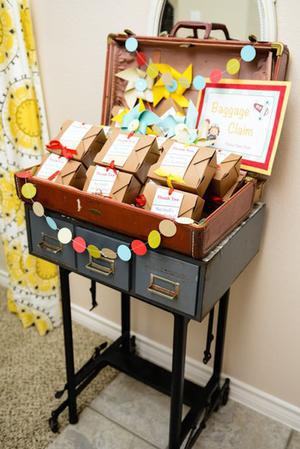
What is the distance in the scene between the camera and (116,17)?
1.46 meters

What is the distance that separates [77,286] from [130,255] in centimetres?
104

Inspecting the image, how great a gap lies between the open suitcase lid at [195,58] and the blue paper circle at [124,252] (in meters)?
0.42

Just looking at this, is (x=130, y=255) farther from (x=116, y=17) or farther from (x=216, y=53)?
(x=116, y=17)

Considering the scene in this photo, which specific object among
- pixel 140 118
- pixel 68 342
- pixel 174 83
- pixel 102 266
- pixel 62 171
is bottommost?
pixel 68 342

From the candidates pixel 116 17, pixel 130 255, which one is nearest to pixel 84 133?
pixel 130 255

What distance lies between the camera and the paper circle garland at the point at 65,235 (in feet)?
3.88

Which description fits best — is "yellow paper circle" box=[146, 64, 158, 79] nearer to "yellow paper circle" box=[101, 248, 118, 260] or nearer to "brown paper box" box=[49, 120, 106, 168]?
"brown paper box" box=[49, 120, 106, 168]

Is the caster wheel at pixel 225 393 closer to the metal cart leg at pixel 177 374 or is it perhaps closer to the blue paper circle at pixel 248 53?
the metal cart leg at pixel 177 374

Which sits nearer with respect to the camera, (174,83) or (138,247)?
(138,247)

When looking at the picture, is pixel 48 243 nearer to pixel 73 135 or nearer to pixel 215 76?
pixel 73 135

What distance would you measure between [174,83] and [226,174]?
0.39 meters

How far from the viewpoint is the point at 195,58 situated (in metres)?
1.27

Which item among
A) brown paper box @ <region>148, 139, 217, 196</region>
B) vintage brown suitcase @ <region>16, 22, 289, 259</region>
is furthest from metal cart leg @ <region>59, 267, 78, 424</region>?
brown paper box @ <region>148, 139, 217, 196</region>

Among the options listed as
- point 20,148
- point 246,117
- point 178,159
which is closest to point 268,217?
point 246,117
